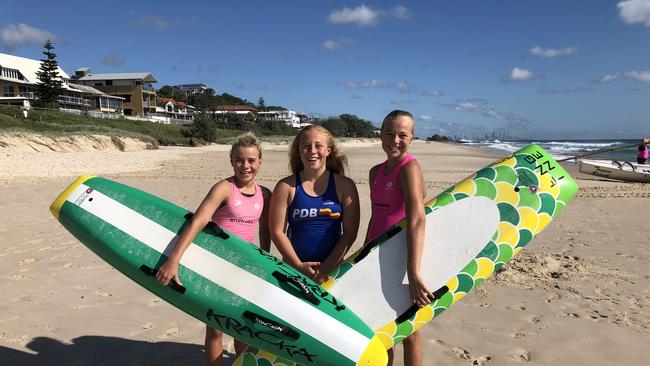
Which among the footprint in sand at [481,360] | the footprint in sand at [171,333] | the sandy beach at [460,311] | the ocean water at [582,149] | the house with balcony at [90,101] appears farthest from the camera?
the house with balcony at [90,101]

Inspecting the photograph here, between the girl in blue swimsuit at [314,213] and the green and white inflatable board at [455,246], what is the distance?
0.13 m

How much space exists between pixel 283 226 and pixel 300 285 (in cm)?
36

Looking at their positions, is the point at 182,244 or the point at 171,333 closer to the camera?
the point at 182,244

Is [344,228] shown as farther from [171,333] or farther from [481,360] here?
[171,333]

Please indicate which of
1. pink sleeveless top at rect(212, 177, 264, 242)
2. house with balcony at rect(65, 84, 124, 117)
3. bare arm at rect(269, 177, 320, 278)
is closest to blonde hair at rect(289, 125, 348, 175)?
bare arm at rect(269, 177, 320, 278)

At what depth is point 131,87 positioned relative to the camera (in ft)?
200

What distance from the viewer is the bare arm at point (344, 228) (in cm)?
230

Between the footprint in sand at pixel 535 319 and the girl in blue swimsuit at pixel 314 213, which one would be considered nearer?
the girl in blue swimsuit at pixel 314 213

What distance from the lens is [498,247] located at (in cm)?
244

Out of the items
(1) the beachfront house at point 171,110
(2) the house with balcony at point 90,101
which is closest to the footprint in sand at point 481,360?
(2) the house with balcony at point 90,101

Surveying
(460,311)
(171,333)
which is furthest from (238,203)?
(460,311)

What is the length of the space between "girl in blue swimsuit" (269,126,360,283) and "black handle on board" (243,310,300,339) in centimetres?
34

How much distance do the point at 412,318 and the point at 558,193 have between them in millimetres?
1225

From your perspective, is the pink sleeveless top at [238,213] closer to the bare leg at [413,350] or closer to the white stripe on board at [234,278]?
the white stripe on board at [234,278]
